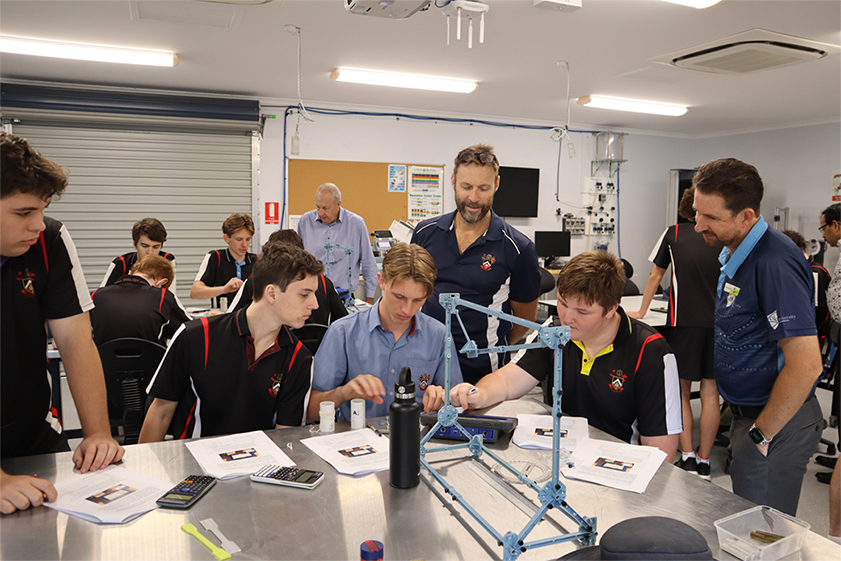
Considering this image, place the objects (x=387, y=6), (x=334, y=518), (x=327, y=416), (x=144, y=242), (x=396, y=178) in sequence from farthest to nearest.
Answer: (x=396, y=178) → (x=144, y=242) → (x=387, y=6) → (x=327, y=416) → (x=334, y=518)

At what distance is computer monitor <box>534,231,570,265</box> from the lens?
765 centimetres

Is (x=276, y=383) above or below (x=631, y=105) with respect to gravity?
below

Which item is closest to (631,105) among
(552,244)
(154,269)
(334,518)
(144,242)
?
(552,244)

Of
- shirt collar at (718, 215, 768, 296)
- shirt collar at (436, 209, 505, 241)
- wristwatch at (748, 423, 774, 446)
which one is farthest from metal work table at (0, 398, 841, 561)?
shirt collar at (436, 209, 505, 241)

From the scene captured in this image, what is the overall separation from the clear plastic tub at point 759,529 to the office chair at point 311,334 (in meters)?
2.10

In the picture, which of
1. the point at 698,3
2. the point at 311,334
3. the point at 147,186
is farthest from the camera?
the point at 147,186

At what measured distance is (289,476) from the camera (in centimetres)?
138

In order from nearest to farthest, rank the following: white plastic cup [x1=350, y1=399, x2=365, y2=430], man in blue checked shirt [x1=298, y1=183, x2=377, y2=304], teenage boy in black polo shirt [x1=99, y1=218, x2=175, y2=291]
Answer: white plastic cup [x1=350, y1=399, x2=365, y2=430]
teenage boy in black polo shirt [x1=99, y1=218, x2=175, y2=291]
man in blue checked shirt [x1=298, y1=183, x2=377, y2=304]

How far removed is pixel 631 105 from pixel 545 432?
556cm

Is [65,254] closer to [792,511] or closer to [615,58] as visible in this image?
[792,511]

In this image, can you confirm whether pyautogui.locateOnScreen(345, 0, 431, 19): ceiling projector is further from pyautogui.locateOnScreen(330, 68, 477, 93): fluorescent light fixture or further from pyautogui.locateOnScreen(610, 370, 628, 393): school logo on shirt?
pyautogui.locateOnScreen(330, 68, 477, 93): fluorescent light fixture

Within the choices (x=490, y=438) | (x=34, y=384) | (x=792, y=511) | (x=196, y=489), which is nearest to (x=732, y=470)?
(x=792, y=511)

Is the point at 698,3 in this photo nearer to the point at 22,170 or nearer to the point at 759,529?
the point at 759,529

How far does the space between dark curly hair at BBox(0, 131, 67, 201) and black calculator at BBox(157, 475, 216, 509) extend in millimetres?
751
